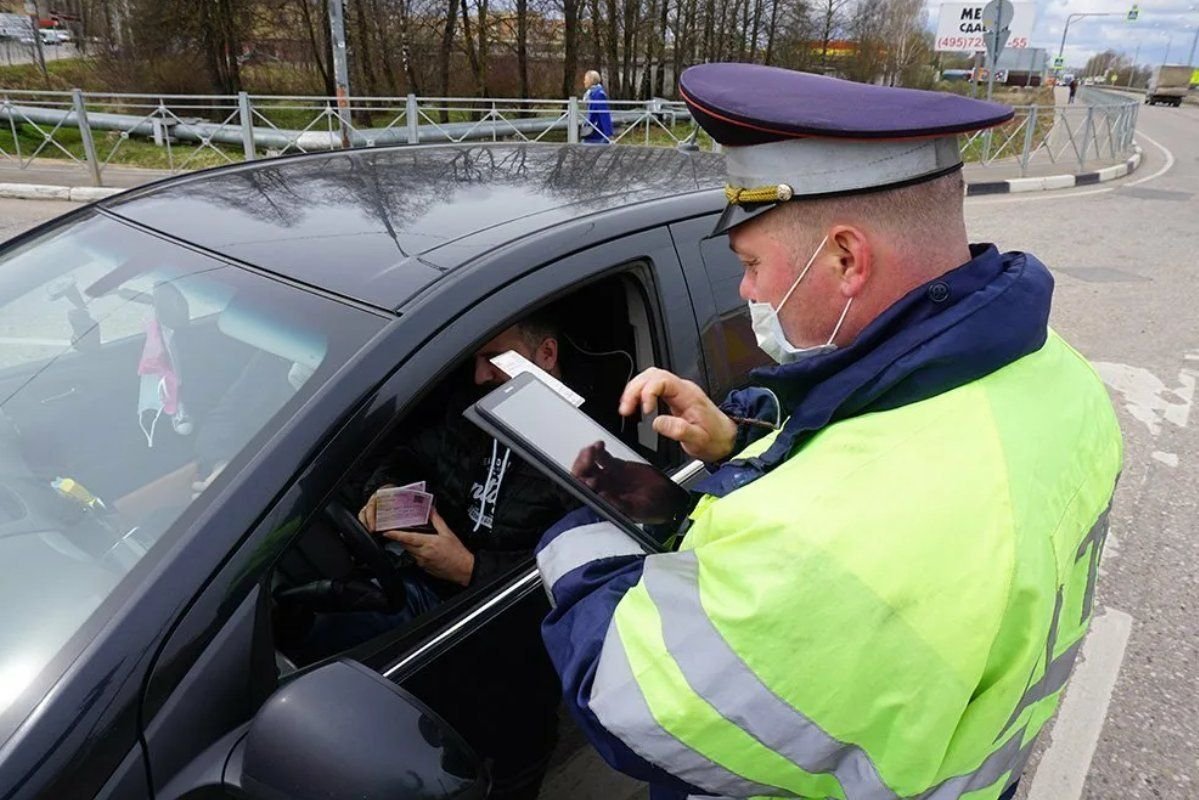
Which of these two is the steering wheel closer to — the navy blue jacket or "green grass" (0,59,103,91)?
the navy blue jacket

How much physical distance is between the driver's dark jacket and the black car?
0.12 meters

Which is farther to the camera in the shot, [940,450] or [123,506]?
[123,506]

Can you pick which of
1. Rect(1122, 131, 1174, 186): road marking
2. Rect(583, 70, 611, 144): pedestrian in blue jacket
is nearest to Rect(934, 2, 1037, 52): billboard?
Rect(1122, 131, 1174, 186): road marking

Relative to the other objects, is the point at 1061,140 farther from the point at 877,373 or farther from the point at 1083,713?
the point at 877,373

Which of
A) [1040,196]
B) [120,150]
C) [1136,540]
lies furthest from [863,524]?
[120,150]

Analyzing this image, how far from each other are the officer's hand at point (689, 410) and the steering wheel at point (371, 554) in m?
0.61

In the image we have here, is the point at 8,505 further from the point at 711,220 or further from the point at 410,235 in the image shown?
the point at 711,220

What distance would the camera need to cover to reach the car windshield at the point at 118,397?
1209 millimetres

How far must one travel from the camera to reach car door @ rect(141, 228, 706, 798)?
109 centimetres

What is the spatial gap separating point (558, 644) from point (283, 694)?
14.4 inches

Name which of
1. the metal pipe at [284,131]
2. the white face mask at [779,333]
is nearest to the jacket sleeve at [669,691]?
the white face mask at [779,333]

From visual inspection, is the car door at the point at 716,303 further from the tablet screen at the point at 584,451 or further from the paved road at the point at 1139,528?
the paved road at the point at 1139,528

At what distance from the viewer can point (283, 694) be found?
3.56ft

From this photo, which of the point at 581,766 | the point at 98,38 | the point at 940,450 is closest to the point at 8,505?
the point at 581,766
